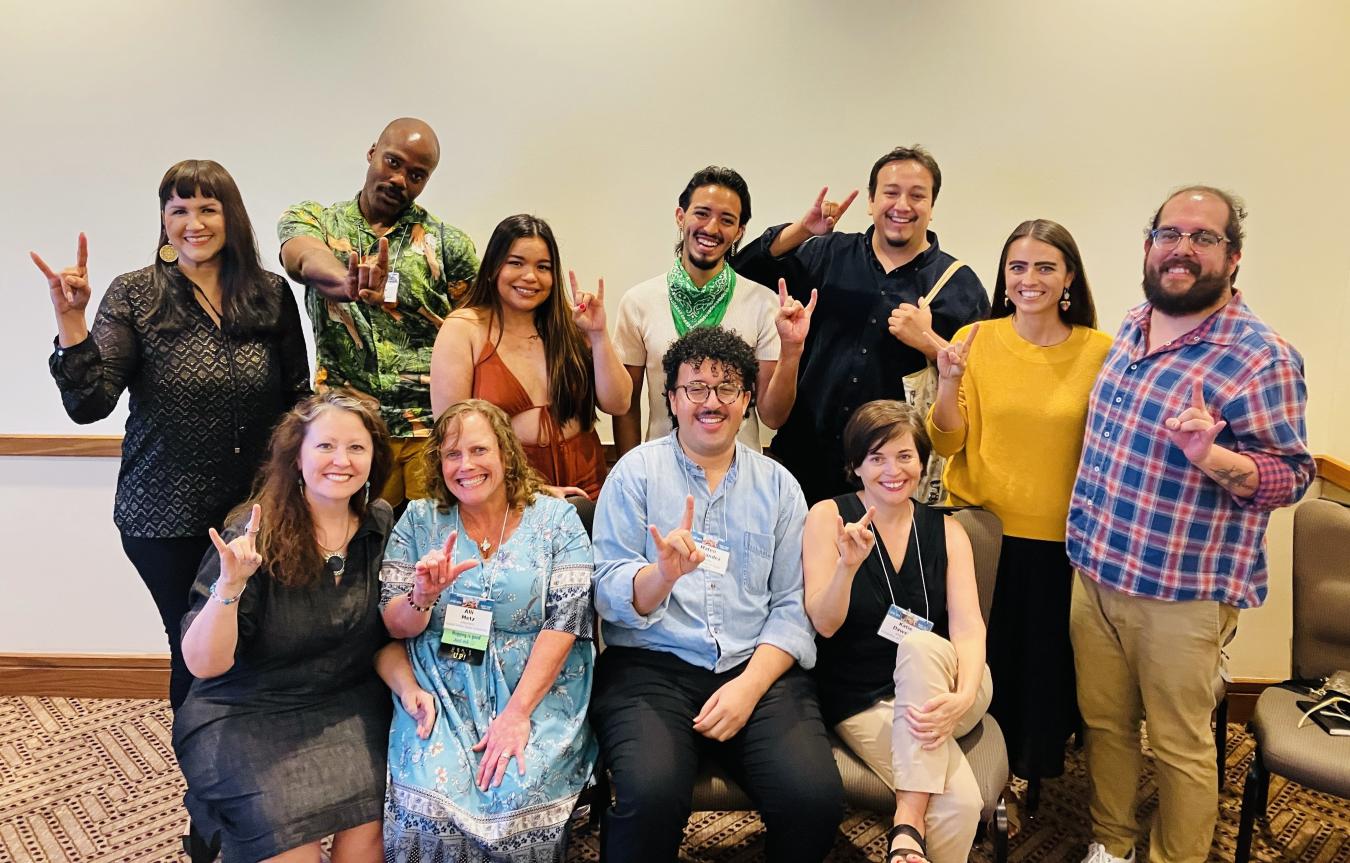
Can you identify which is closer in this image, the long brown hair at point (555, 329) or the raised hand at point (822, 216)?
the long brown hair at point (555, 329)

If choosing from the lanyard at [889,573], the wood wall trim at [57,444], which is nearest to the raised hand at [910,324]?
the lanyard at [889,573]

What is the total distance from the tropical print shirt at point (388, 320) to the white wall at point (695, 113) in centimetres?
54

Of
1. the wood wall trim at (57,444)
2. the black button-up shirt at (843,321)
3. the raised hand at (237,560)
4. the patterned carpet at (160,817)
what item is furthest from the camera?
the wood wall trim at (57,444)

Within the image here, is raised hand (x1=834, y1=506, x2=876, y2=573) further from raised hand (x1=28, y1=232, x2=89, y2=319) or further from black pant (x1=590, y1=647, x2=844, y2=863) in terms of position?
raised hand (x1=28, y1=232, x2=89, y2=319)

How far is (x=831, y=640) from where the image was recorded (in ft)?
7.14

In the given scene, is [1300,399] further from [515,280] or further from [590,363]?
[515,280]

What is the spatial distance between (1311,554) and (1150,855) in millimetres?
984

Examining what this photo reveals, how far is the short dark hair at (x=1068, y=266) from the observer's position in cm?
225

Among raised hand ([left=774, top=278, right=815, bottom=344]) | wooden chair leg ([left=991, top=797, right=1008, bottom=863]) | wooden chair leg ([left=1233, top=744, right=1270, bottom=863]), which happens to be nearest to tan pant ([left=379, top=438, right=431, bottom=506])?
raised hand ([left=774, top=278, right=815, bottom=344])

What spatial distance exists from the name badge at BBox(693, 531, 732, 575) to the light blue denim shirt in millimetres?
22

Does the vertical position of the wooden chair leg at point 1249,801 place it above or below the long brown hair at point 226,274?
below

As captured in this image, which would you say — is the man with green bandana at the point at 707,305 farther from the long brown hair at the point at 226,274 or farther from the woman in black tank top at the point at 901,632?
the long brown hair at the point at 226,274

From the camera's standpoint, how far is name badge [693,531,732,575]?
209 cm

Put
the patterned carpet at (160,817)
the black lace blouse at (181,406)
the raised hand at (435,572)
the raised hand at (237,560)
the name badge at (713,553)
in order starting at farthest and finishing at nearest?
the patterned carpet at (160,817) → the black lace blouse at (181,406) → the name badge at (713,553) → the raised hand at (435,572) → the raised hand at (237,560)
